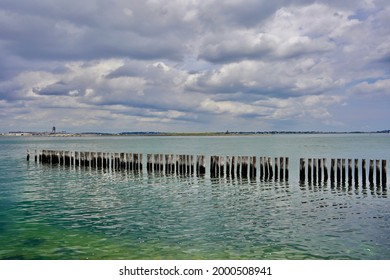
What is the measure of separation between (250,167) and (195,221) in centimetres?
1410

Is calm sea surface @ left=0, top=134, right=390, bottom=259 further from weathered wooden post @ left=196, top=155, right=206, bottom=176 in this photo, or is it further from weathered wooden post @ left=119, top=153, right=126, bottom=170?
weathered wooden post @ left=119, top=153, right=126, bottom=170

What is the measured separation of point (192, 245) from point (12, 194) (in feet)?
51.0

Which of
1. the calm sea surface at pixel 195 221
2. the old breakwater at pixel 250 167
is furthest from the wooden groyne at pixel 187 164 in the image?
the calm sea surface at pixel 195 221

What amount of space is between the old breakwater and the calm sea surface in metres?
1.72

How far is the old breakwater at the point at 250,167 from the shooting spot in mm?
26391

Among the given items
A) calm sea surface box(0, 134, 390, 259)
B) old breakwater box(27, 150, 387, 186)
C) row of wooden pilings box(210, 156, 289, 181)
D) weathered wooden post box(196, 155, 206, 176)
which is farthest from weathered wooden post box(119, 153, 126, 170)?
row of wooden pilings box(210, 156, 289, 181)

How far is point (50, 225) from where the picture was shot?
608 inches

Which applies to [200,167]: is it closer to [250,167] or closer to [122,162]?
[250,167]

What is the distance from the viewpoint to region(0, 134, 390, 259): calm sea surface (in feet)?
39.8

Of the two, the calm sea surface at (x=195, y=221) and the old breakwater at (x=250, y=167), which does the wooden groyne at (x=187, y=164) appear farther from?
the calm sea surface at (x=195, y=221)

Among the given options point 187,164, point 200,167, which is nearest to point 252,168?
point 200,167

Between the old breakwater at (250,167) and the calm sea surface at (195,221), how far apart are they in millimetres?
1715
